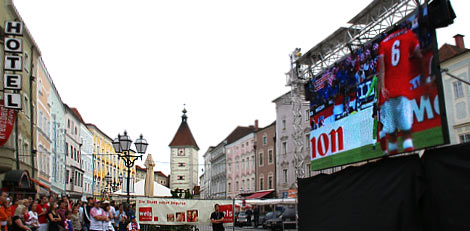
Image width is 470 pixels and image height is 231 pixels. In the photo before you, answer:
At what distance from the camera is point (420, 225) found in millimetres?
7484

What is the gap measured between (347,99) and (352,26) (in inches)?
158

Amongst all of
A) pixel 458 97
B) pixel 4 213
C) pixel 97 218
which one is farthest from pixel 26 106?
pixel 458 97

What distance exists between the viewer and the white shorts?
312 inches

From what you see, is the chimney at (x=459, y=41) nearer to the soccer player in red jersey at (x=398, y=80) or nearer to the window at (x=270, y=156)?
the window at (x=270, y=156)

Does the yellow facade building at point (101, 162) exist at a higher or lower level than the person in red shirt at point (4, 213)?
higher

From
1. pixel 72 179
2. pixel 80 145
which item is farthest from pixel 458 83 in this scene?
pixel 80 145

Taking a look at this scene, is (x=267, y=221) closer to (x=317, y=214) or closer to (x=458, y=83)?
(x=458, y=83)

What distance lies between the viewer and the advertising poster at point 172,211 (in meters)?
16.6

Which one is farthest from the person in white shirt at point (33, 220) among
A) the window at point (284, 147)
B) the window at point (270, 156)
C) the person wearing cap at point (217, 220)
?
the window at point (270, 156)

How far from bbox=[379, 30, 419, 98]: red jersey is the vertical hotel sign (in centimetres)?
1401

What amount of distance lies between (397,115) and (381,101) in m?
0.61

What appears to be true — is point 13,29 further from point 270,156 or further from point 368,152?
point 270,156

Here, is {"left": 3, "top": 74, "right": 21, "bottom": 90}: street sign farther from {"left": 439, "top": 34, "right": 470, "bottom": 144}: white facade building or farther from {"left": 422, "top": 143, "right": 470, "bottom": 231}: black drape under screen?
{"left": 439, "top": 34, "right": 470, "bottom": 144}: white facade building

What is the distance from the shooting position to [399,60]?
8.27m
